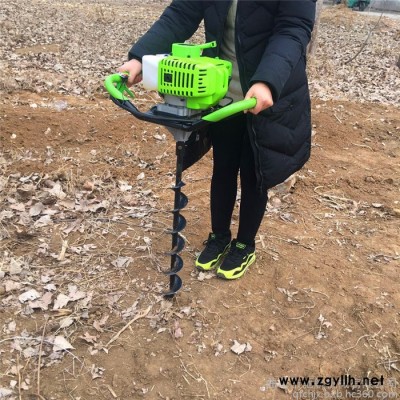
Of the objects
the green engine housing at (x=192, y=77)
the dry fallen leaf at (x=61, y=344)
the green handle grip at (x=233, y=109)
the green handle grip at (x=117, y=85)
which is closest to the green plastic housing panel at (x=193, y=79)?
the green engine housing at (x=192, y=77)

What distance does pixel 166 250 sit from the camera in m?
3.20

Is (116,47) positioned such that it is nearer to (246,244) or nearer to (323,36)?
(323,36)

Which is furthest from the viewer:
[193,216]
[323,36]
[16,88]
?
[323,36]

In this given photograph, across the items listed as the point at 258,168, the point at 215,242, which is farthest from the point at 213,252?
the point at 258,168

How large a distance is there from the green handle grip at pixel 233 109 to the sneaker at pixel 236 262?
1.24 meters

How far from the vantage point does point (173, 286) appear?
270cm

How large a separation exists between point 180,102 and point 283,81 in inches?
18.1

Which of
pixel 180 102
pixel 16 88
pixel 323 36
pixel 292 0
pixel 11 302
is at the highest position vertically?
pixel 292 0

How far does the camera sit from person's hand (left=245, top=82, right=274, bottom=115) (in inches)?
74.9

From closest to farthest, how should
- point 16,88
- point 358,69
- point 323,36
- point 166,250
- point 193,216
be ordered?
point 166,250
point 193,216
point 16,88
point 358,69
point 323,36

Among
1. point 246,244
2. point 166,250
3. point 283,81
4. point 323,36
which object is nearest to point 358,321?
point 246,244

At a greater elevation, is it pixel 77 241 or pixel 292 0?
pixel 292 0

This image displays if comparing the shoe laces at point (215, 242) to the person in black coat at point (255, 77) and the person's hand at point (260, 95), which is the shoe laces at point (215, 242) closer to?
the person in black coat at point (255, 77)

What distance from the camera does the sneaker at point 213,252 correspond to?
2.96 m
